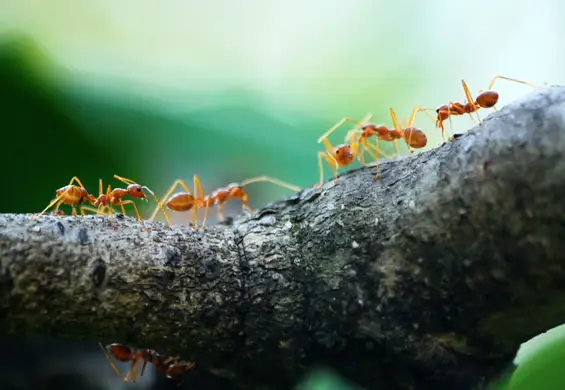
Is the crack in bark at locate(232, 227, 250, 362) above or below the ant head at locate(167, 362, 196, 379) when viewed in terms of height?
above

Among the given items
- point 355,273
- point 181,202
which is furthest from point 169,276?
point 181,202

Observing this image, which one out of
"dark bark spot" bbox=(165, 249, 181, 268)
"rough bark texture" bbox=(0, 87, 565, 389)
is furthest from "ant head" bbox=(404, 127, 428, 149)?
"dark bark spot" bbox=(165, 249, 181, 268)

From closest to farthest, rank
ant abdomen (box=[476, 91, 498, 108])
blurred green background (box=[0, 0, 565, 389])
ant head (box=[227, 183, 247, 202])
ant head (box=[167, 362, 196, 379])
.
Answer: ant head (box=[167, 362, 196, 379]) → ant abdomen (box=[476, 91, 498, 108]) → ant head (box=[227, 183, 247, 202]) → blurred green background (box=[0, 0, 565, 389])

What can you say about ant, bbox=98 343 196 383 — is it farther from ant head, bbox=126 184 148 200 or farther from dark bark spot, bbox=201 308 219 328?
ant head, bbox=126 184 148 200

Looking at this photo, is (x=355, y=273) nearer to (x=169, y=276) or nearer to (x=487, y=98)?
(x=169, y=276)

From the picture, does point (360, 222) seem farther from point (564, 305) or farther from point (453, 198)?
point (564, 305)

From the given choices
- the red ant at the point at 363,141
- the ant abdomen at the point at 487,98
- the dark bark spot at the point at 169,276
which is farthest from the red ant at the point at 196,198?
the ant abdomen at the point at 487,98

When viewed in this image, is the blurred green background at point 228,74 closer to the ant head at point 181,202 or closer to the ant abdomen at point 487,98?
the ant head at point 181,202
